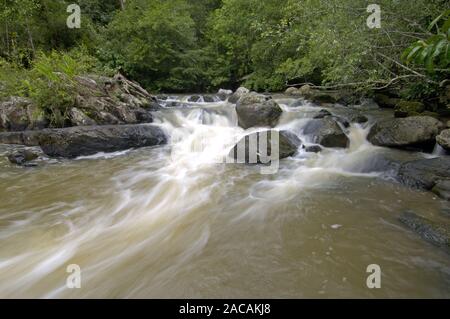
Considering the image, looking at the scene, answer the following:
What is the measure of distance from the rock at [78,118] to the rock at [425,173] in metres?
7.91

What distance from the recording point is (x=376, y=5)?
17.0ft

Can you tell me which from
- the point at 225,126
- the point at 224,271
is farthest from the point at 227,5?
the point at 224,271

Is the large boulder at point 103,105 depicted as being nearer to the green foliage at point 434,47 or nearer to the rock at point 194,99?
the rock at point 194,99

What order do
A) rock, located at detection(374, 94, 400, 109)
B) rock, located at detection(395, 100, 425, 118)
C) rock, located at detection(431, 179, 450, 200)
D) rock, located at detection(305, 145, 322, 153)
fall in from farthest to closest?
rock, located at detection(374, 94, 400, 109) < rock, located at detection(395, 100, 425, 118) < rock, located at detection(305, 145, 322, 153) < rock, located at detection(431, 179, 450, 200)

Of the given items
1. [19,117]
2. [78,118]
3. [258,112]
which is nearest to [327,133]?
[258,112]

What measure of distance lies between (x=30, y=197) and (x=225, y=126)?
5919mm

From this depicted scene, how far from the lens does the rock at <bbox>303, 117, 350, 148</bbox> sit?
659 centimetres

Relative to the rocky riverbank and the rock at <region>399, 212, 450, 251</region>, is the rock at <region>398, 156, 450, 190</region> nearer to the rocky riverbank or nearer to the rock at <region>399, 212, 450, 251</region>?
the rocky riverbank

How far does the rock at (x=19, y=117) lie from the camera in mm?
7840

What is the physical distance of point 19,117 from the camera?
26.1 ft

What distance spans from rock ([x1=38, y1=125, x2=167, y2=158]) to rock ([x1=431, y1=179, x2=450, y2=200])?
6.63 meters

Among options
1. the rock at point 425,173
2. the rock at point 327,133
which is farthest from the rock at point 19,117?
the rock at point 425,173

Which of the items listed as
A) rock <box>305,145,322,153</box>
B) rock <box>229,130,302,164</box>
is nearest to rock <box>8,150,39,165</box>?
rock <box>229,130,302,164</box>
